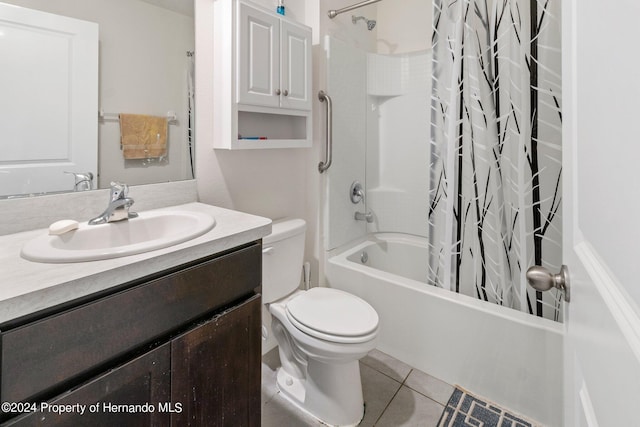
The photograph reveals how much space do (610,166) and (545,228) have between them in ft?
3.79

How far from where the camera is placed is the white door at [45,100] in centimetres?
94

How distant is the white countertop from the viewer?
0.58 m

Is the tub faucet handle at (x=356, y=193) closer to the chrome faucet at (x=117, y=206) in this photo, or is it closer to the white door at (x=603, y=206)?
the chrome faucet at (x=117, y=206)

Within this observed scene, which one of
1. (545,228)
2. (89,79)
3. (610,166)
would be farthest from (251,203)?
(610,166)

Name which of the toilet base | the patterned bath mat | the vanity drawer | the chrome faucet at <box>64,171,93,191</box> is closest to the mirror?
the chrome faucet at <box>64,171,93,191</box>

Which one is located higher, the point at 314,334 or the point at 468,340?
the point at 314,334

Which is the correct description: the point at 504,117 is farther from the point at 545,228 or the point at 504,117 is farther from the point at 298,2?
the point at 298,2

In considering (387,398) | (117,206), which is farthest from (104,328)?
(387,398)

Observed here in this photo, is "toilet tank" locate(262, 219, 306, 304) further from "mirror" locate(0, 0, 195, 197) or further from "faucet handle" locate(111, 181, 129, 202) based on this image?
"faucet handle" locate(111, 181, 129, 202)

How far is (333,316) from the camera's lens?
54.1 inches

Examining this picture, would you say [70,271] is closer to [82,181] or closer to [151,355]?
[151,355]

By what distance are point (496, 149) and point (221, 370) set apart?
1390mm

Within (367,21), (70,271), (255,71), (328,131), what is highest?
(367,21)

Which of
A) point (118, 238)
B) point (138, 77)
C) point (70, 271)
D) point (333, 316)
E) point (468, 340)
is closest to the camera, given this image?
point (70, 271)
